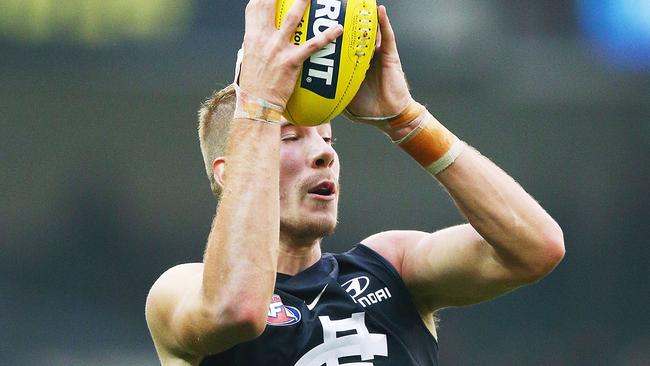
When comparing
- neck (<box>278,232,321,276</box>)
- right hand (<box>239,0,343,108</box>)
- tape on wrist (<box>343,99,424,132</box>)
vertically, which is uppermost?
right hand (<box>239,0,343,108</box>)

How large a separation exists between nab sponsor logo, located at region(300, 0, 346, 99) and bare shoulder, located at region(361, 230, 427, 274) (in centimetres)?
87

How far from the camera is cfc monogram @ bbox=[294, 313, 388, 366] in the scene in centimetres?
328

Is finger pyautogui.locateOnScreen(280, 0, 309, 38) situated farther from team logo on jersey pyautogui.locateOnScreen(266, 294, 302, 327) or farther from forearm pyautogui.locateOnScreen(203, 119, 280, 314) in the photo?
team logo on jersey pyautogui.locateOnScreen(266, 294, 302, 327)

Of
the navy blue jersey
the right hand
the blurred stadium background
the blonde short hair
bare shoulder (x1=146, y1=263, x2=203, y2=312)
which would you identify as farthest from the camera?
the blurred stadium background

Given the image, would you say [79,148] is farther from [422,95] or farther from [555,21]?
[555,21]

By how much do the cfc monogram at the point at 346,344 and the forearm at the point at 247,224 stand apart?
55 cm

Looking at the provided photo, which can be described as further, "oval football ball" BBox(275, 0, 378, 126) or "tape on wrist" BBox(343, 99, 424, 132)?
"tape on wrist" BBox(343, 99, 424, 132)

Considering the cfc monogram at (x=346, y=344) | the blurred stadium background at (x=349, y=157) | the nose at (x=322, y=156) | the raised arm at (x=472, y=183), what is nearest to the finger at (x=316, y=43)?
the raised arm at (x=472, y=183)

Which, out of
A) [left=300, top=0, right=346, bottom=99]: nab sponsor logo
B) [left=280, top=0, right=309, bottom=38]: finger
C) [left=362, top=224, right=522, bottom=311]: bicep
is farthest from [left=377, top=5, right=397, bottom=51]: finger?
[left=362, top=224, right=522, bottom=311]: bicep

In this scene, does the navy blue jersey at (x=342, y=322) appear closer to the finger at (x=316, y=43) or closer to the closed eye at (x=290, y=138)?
the closed eye at (x=290, y=138)

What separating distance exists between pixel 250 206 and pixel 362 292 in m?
0.83

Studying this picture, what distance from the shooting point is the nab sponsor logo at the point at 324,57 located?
2875mm

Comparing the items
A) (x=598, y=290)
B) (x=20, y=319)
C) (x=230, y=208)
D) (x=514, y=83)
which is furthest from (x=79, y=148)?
(x=230, y=208)

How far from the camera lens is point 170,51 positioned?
9289mm
